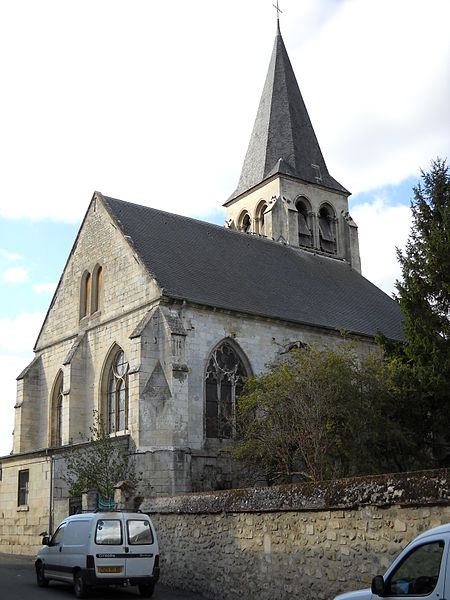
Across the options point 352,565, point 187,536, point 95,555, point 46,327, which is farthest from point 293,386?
point 46,327

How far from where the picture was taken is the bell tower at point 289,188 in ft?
116

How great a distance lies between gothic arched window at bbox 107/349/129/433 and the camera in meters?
23.5

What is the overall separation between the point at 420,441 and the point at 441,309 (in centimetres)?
369

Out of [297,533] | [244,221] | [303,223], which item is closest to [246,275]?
[303,223]

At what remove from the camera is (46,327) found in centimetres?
2823

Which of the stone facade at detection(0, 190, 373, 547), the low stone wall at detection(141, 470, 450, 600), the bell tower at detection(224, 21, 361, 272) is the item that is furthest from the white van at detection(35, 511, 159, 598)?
the bell tower at detection(224, 21, 361, 272)

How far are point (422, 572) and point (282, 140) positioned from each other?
3417 centimetres

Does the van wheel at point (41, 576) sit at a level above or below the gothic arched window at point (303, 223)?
below

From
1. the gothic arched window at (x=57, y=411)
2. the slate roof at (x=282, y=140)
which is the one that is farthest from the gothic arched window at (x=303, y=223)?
the gothic arched window at (x=57, y=411)

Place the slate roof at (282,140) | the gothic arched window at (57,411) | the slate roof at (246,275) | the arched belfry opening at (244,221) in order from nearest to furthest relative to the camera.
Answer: the slate roof at (246,275), the gothic arched window at (57,411), the slate roof at (282,140), the arched belfry opening at (244,221)

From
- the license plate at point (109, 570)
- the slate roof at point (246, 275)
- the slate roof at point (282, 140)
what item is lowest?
the license plate at point (109, 570)

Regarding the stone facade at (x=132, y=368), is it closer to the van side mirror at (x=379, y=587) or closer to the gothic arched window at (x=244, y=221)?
the gothic arched window at (x=244, y=221)

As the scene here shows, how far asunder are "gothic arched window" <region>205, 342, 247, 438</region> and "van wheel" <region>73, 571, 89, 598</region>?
9.80m

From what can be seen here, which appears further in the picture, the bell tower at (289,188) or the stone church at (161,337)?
the bell tower at (289,188)
